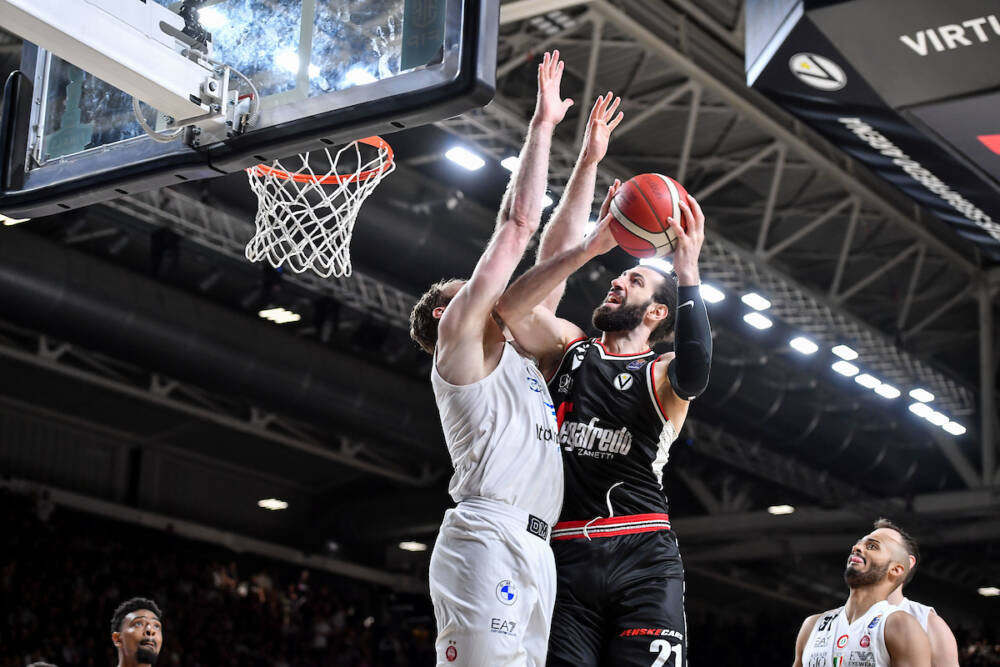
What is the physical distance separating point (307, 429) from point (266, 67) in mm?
16041

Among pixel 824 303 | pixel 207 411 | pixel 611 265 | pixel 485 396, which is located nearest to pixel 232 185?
pixel 611 265

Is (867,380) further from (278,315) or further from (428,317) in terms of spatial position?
(428,317)

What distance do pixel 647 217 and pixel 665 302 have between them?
49cm

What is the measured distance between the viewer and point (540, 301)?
4.90m

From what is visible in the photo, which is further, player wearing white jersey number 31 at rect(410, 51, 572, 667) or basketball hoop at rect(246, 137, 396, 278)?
basketball hoop at rect(246, 137, 396, 278)

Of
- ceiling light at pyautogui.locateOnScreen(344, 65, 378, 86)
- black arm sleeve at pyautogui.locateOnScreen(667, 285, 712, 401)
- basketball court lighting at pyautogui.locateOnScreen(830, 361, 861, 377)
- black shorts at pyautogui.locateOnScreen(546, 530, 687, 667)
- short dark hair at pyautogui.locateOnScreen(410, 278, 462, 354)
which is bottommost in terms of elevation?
black shorts at pyautogui.locateOnScreen(546, 530, 687, 667)

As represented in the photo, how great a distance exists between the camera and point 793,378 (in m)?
19.1

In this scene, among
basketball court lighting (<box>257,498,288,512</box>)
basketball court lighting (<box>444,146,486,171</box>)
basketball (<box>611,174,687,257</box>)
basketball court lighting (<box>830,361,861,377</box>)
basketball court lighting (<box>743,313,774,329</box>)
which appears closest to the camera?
basketball (<box>611,174,687,257</box>)

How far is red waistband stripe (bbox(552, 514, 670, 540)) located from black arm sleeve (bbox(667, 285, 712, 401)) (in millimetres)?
508

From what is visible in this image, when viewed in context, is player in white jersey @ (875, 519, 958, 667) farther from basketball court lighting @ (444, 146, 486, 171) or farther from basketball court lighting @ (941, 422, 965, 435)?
basketball court lighting @ (941, 422, 965, 435)

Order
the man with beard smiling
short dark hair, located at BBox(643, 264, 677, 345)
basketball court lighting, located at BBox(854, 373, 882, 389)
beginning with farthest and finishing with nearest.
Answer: basketball court lighting, located at BBox(854, 373, 882, 389), the man with beard smiling, short dark hair, located at BBox(643, 264, 677, 345)

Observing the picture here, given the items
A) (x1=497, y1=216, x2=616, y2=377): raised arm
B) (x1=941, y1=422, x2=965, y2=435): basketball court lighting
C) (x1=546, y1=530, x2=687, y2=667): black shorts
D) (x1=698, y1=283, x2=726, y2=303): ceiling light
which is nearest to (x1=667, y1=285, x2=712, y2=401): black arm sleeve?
(x1=497, y1=216, x2=616, y2=377): raised arm

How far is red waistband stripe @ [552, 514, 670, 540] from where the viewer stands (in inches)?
192

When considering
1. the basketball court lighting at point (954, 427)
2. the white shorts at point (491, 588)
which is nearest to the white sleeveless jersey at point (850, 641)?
the white shorts at point (491, 588)
